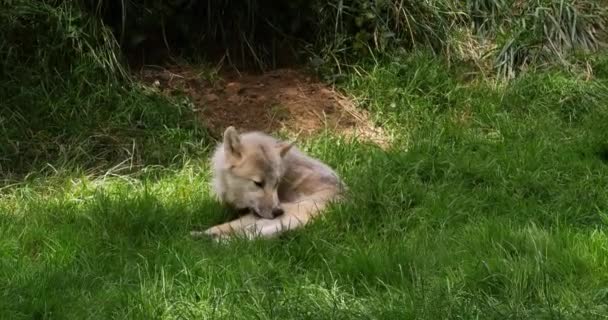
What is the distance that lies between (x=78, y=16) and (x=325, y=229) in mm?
3393

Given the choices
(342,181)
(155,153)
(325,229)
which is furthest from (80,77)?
(325,229)

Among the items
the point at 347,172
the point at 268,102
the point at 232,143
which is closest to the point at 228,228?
the point at 232,143

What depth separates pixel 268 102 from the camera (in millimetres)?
7953

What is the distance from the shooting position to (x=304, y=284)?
446cm

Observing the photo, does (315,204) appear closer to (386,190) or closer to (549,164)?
(386,190)

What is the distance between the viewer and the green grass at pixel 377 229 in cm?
418

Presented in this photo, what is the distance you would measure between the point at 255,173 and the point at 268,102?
221cm

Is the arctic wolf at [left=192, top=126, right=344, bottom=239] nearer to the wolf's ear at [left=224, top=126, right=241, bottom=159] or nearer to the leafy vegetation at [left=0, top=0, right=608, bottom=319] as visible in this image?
the wolf's ear at [left=224, top=126, right=241, bottom=159]

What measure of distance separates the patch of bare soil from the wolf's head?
4.84 feet

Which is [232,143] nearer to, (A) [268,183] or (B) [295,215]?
(A) [268,183]

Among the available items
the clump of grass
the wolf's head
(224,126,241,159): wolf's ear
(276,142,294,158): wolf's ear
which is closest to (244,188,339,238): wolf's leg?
the wolf's head

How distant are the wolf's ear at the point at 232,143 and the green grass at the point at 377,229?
1.12ft

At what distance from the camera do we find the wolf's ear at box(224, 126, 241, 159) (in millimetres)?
5934

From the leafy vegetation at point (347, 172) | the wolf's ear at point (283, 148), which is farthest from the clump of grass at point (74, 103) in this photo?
the wolf's ear at point (283, 148)
